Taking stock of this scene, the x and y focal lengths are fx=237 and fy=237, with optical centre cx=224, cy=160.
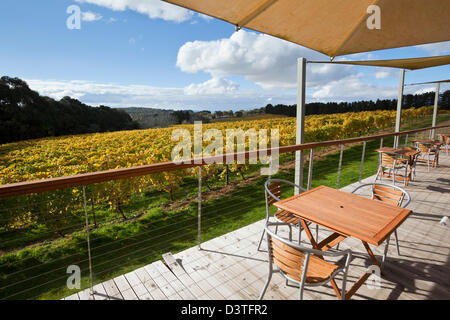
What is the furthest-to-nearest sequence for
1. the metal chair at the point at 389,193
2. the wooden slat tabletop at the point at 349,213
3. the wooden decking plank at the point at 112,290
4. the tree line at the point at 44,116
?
the tree line at the point at 44,116, the metal chair at the point at 389,193, the wooden decking plank at the point at 112,290, the wooden slat tabletop at the point at 349,213

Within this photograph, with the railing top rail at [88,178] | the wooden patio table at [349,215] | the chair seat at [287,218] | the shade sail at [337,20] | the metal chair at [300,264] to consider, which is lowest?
the chair seat at [287,218]

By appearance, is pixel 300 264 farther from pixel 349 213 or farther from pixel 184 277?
pixel 184 277

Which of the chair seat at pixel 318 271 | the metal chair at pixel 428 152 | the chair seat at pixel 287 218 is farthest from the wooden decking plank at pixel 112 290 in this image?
the metal chair at pixel 428 152

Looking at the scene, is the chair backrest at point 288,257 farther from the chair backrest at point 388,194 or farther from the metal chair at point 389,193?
the chair backrest at point 388,194

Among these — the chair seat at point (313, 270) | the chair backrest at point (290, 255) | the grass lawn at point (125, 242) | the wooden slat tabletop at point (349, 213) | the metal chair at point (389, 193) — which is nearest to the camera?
the chair backrest at point (290, 255)

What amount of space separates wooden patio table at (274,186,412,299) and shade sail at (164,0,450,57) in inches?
58.4

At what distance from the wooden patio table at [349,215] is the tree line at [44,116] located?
36996mm

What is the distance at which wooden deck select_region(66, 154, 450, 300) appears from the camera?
1.96 m

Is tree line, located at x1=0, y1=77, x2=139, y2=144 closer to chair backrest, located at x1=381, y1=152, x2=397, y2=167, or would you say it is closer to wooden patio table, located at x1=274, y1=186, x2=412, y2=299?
chair backrest, located at x1=381, y1=152, x2=397, y2=167

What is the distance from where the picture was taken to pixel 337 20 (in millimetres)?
2098

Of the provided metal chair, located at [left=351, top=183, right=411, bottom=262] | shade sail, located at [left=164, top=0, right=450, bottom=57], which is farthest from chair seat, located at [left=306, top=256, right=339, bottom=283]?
shade sail, located at [left=164, top=0, right=450, bottom=57]

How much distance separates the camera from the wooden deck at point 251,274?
1.96 meters

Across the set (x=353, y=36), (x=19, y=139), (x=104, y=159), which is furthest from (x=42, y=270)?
(x=19, y=139)

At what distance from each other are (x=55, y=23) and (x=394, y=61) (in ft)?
91.3
